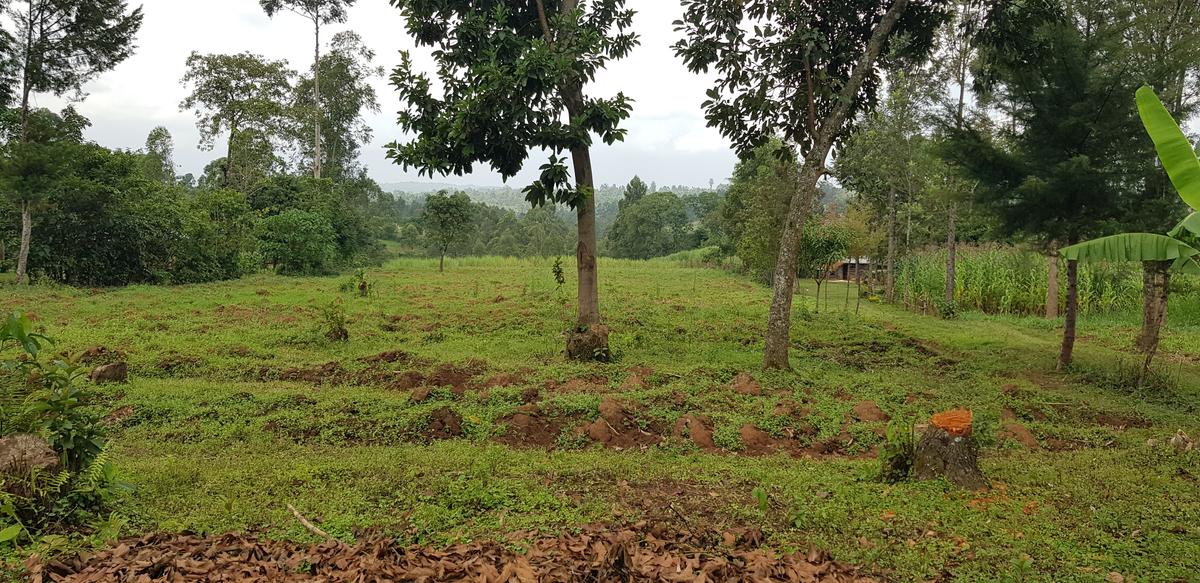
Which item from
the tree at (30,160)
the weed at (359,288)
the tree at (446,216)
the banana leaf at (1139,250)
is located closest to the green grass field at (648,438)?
the banana leaf at (1139,250)

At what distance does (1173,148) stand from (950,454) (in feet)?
8.06

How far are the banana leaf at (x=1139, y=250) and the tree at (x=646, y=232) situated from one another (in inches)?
1728

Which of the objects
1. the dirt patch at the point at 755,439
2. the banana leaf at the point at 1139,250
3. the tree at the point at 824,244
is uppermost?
the tree at the point at 824,244

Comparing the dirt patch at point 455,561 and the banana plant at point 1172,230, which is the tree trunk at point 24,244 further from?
the banana plant at point 1172,230

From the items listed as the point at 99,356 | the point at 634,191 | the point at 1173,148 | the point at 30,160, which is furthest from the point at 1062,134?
the point at 634,191

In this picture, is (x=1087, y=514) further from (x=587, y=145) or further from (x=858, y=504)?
(x=587, y=145)

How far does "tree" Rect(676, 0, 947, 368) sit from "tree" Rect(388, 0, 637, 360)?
1475 millimetres

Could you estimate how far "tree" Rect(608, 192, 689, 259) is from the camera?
4959cm

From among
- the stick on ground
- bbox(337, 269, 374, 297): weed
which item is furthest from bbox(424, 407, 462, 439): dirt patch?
bbox(337, 269, 374, 297): weed

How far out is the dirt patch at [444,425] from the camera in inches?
219

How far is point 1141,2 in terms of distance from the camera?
840 cm

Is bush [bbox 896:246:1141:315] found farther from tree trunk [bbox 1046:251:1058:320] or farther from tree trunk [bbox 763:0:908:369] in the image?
tree trunk [bbox 763:0:908:369]

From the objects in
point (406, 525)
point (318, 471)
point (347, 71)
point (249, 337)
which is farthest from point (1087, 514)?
point (347, 71)

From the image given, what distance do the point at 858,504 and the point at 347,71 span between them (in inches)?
1284
